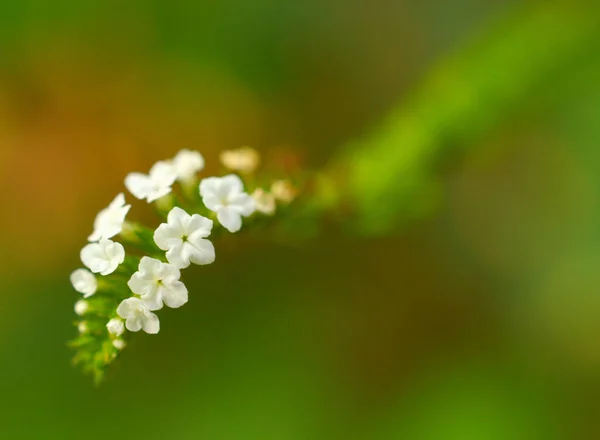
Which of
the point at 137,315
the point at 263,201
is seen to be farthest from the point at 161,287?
the point at 263,201

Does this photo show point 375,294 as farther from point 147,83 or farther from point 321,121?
point 147,83

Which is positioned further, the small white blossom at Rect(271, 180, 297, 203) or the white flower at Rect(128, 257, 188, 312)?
the small white blossom at Rect(271, 180, 297, 203)

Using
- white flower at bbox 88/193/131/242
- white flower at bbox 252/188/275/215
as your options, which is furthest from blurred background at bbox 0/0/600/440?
white flower at bbox 88/193/131/242

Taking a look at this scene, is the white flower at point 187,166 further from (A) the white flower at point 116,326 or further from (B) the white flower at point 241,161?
(A) the white flower at point 116,326

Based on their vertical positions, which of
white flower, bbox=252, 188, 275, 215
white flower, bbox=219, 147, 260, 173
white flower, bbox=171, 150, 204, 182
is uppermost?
white flower, bbox=219, 147, 260, 173

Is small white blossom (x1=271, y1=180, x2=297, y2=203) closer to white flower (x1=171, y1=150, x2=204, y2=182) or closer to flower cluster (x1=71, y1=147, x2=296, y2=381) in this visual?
flower cluster (x1=71, y1=147, x2=296, y2=381)

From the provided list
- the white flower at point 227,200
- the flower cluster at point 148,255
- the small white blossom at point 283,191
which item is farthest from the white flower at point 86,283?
the small white blossom at point 283,191
